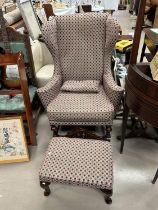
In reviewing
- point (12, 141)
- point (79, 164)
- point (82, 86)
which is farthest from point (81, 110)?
point (12, 141)

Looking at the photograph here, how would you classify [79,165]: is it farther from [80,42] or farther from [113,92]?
[80,42]

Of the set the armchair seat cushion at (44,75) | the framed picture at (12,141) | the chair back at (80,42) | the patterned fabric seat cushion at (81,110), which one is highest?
the chair back at (80,42)

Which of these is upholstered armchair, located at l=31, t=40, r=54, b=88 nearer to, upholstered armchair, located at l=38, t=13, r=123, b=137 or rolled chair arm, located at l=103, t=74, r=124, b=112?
upholstered armchair, located at l=38, t=13, r=123, b=137

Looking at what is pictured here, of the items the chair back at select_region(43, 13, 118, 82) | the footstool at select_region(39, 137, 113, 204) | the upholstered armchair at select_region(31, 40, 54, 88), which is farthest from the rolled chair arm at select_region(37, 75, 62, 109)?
the footstool at select_region(39, 137, 113, 204)

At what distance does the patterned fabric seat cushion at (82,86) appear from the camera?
6.51ft

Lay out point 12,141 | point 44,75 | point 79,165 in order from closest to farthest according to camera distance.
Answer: point 79,165 → point 12,141 → point 44,75

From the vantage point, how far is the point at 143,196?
1.55 metres

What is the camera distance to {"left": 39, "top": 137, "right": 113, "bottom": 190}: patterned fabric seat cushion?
1296 mm

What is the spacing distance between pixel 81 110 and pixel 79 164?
53 cm

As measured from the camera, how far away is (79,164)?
54.1 inches

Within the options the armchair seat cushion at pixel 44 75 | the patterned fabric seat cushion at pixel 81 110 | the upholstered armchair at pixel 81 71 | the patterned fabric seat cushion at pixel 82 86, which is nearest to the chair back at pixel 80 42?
the upholstered armchair at pixel 81 71

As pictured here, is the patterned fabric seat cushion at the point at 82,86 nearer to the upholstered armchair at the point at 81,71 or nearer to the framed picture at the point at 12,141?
the upholstered armchair at the point at 81,71

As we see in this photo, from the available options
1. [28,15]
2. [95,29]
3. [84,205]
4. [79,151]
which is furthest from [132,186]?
[28,15]

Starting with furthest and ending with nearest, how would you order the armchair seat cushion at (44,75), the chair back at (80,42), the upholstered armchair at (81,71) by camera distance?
1. the armchair seat cushion at (44,75)
2. the chair back at (80,42)
3. the upholstered armchair at (81,71)
